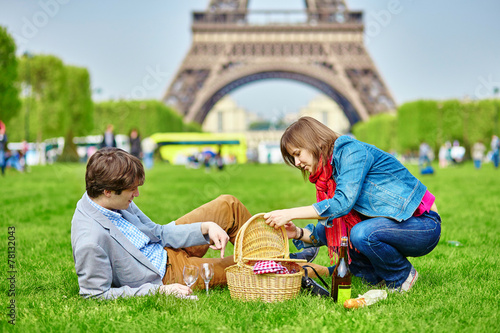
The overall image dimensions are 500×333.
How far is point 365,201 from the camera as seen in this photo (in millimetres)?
3270

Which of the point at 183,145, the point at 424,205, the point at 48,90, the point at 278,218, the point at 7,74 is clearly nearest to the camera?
the point at 278,218

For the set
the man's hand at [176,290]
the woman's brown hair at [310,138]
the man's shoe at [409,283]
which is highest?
the woman's brown hair at [310,138]

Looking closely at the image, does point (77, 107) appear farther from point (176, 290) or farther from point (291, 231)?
point (176, 290)

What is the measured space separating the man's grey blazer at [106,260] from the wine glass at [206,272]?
25 cm

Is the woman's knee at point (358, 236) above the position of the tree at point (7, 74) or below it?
below

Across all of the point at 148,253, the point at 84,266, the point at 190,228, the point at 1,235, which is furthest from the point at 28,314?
the point at 1,235

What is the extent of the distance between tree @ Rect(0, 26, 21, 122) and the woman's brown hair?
704 inches

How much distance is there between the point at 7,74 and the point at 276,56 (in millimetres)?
24530

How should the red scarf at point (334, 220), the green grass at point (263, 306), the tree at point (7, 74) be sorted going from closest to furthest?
the green grass at point (263, 306) < the red scarf at point (334, 220) < the tree at point (7, 74)

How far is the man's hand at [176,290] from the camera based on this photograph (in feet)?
10.0

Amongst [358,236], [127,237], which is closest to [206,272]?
[127,237]

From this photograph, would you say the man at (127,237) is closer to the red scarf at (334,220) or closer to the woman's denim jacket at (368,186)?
the red scarf at (334,220)

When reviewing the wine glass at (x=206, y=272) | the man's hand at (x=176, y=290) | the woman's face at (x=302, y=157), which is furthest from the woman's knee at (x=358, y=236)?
the man's hand at (x=176, y=290)

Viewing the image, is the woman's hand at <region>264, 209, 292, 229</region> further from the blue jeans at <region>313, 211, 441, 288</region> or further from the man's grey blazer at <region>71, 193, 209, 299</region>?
the man's grey blazer at <region>71, 193, 209, 299</region>
